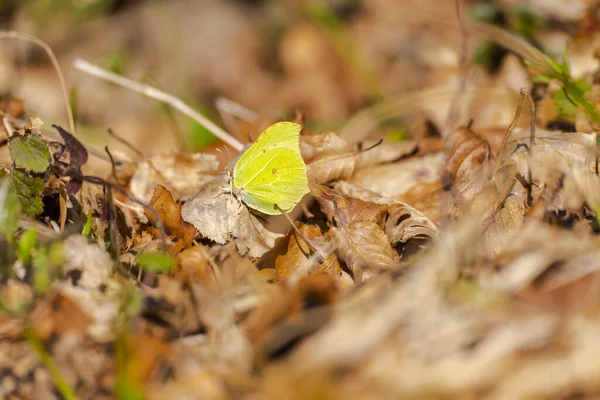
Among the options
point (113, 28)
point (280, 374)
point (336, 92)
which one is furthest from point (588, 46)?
point (113, 28)

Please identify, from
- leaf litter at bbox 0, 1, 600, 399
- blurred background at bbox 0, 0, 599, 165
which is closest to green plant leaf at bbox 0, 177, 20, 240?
leaf litter at bbox 0, 1, 600, 399

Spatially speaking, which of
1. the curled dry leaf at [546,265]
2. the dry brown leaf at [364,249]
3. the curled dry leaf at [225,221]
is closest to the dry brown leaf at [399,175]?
the dry brown leaf at [364,249]

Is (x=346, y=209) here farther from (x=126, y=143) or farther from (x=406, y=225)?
(x=126, y=143)

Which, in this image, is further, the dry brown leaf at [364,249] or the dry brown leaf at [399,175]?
the dry brown leaf at [399,175]

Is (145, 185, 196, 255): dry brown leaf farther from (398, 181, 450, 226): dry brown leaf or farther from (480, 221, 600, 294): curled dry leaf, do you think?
(480, 221, 600, 294): curled dry leaf

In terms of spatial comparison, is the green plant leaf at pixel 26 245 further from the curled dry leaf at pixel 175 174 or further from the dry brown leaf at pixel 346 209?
the dry brown leaf at pixel 346 209

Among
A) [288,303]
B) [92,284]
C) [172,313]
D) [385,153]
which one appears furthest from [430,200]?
[92,284]

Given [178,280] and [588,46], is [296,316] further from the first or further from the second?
[588,46]
